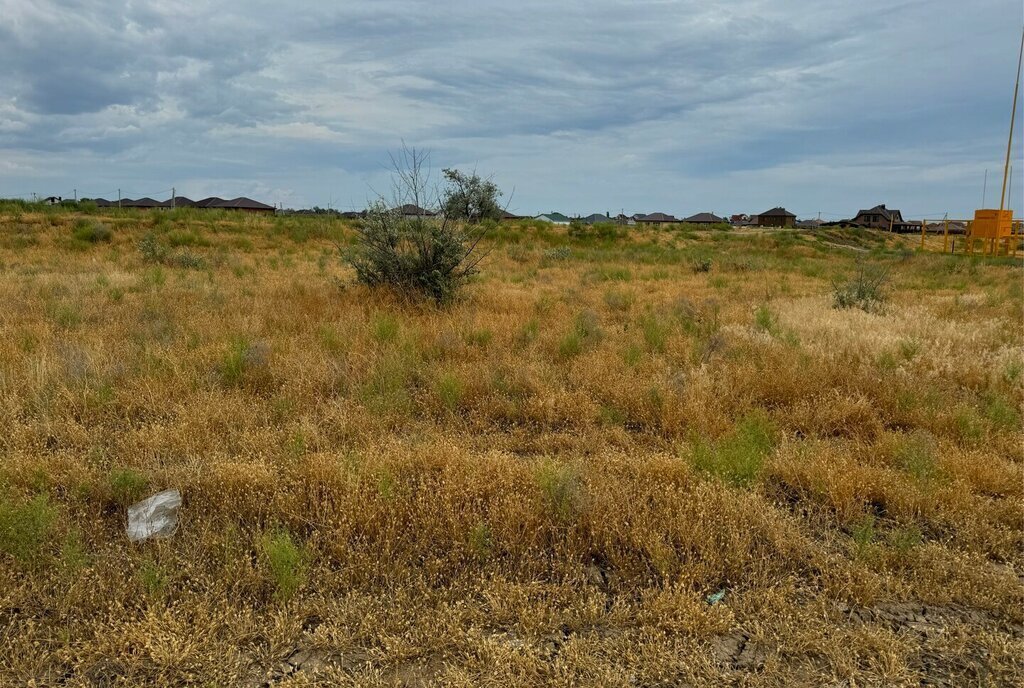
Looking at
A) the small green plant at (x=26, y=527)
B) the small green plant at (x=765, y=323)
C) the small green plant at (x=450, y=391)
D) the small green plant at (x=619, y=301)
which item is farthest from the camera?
the small green plant at (x=619, y=301)

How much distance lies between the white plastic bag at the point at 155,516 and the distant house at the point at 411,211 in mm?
7352

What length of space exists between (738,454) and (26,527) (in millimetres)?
3861

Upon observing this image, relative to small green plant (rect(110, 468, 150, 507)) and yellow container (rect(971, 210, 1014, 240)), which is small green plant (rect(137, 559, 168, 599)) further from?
yellow container (rect(971, 210, 1014, 240))

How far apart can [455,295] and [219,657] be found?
7223 millimetres

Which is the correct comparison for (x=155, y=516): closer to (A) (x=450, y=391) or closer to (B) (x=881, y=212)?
(A) (x=450, y=391)

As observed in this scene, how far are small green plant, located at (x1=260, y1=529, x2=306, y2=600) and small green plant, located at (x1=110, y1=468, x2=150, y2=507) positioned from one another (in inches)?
37.8

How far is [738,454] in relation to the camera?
11.9 ft

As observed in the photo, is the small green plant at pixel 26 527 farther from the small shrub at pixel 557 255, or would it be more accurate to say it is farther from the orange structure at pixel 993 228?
the orange structure at pixel 993 228

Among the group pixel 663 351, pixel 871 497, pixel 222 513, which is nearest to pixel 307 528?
pixel 222 513

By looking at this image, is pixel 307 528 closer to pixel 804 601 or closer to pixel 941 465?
pixel 804 601

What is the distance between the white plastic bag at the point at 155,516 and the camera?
2.86 metres

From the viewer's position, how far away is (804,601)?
8.59 feet

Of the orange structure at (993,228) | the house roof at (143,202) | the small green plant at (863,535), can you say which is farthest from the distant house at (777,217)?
the small green plant at (863,535)

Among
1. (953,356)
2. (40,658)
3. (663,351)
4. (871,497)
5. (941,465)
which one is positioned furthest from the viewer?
(663,351)
